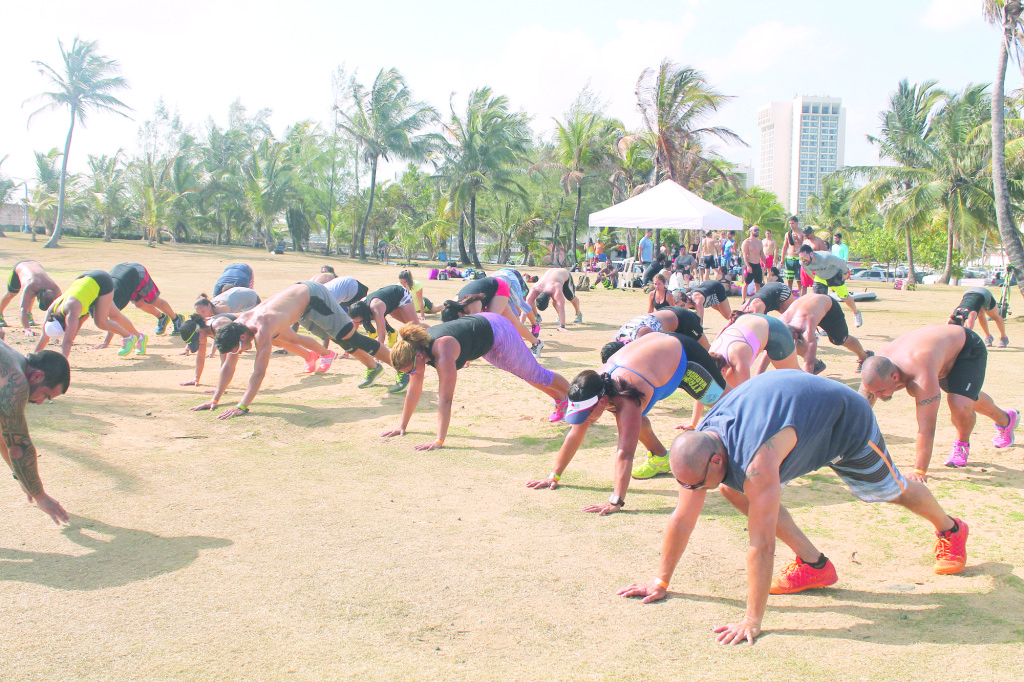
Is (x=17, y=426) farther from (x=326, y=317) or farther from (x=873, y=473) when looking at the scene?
(x=873, y=473)

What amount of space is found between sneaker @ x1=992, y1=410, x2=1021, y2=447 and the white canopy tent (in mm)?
12021

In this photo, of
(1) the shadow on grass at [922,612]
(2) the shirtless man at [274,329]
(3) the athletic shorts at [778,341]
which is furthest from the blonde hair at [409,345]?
(3) the athletic shorts at [778,341]

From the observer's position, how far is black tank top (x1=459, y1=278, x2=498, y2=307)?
1031 centimetres

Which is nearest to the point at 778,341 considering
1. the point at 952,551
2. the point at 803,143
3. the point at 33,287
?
the point at 952,551

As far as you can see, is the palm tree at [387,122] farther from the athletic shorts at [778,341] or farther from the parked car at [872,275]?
the athletic shorts at [778,341]

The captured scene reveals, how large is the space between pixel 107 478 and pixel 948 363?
685 centimetres

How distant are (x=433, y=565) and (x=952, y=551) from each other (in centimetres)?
301

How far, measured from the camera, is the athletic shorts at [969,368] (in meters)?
5.75

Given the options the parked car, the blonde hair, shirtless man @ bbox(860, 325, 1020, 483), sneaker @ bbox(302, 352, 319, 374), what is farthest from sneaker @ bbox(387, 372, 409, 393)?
the parked car

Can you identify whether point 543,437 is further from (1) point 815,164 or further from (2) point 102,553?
(1) point 815,164

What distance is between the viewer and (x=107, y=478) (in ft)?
20.0

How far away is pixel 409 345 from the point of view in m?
6.47

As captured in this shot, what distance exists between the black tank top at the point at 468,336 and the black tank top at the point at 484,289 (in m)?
3.22

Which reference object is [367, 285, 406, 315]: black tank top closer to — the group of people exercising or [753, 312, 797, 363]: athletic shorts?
the group of people exercising
